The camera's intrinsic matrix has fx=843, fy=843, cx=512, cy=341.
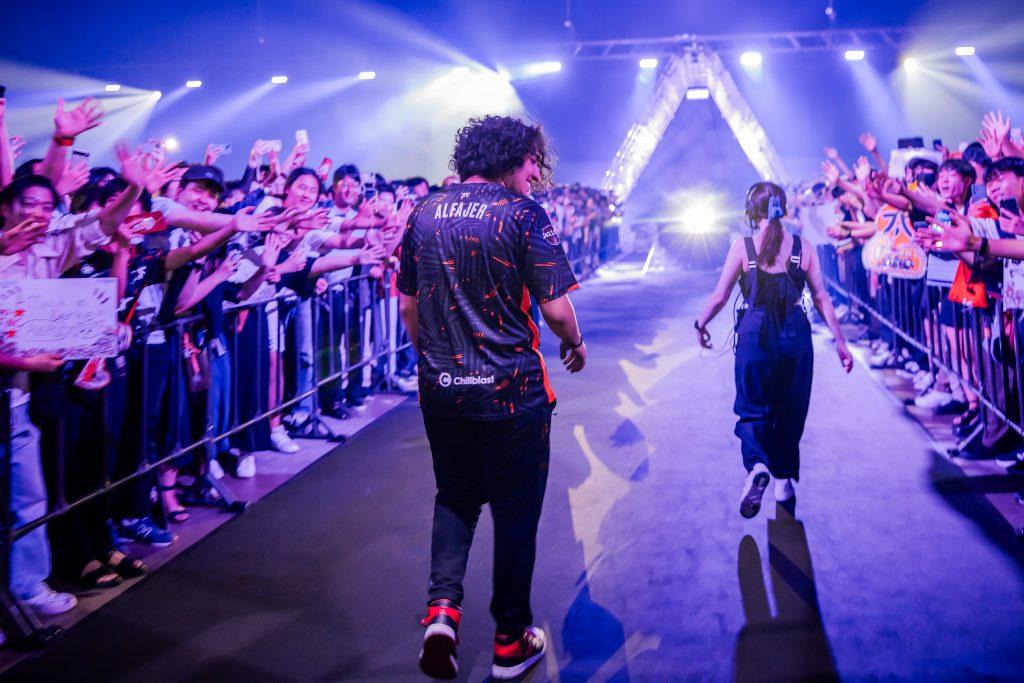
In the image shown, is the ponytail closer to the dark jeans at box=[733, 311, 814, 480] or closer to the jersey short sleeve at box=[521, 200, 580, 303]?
the dark jeans at box=[733, 311, 814, 480]

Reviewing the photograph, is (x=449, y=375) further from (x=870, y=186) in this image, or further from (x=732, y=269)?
(x=870, y=186)

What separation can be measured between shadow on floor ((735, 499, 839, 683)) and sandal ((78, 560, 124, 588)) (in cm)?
298

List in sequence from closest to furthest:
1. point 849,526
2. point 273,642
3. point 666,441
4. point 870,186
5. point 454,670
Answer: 1. point 454,670
2. point 273,642
3. point 849,526
4. point 870,186
5. point 666,441

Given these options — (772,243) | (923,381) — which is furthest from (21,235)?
(923,381)

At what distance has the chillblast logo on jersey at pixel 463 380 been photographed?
2.99 meters

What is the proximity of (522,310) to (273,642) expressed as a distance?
178 centimetres

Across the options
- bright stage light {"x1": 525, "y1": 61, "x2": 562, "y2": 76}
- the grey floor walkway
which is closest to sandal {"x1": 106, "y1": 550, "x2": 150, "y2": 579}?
the grey floor walkway

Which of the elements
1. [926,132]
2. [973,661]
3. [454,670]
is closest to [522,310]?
[454,670]

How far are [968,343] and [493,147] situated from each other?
16.9ft

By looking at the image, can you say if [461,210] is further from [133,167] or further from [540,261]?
[133,167]

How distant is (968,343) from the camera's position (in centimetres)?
661

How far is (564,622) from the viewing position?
363 cm

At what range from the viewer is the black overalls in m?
4.90

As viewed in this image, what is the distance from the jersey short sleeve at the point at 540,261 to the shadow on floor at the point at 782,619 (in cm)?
160
